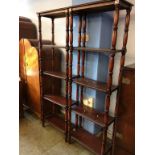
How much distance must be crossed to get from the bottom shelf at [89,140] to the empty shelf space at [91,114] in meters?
0.40

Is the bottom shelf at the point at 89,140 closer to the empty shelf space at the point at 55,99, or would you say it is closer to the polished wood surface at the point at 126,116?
the polished wood surface at the point at 126,116

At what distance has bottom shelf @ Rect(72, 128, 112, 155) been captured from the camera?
183 cm

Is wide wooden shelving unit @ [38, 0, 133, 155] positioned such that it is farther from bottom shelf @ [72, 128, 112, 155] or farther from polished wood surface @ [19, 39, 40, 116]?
polished wood surface @ [19, 39, 40, 116]

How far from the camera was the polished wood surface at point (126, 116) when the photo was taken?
1.50 meters

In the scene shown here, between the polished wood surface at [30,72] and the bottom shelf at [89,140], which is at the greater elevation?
the polished wood surface at [30,72]

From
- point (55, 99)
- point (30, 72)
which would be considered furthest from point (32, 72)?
point (55, 99)

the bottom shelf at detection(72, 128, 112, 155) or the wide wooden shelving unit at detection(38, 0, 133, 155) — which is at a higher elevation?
the wide wooden shelving unit at detection(38, 0, 133, 155)

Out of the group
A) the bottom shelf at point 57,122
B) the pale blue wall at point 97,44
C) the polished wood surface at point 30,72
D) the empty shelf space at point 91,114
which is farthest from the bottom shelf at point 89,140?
the polished wood surface at point 30,72

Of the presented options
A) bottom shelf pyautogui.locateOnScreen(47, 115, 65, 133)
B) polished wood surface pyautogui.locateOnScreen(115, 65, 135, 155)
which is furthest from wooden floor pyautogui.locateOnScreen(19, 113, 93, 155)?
polished wood surface pyautogui.locateOnScreen(115, 65, 135, 155)

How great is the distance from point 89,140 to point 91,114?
1.35ft

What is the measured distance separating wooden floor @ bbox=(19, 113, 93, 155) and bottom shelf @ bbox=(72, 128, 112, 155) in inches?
5.6

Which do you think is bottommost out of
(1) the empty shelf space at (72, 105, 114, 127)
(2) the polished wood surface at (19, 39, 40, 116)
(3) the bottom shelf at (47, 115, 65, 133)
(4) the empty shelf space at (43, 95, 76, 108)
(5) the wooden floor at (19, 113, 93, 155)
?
(5) the wooden floor at (19, 113, 93, 155)

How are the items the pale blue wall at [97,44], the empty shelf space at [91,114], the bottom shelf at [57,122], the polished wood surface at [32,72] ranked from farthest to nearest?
the polished wood surface at [32,72] < the bottom shelf at [57,122] < the pale blue wall at [97,44] < the empty shelf space at [91,114]
